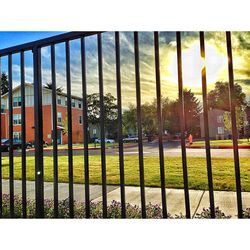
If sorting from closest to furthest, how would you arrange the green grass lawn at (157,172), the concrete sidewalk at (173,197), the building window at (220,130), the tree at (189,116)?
the tree at (189,116) → the concrete sidewalk at (173,197) → the building window at (220,130) → the green grass lawn at (157,172)

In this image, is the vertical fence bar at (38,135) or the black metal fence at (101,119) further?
the vertical fence bar at (38,135)

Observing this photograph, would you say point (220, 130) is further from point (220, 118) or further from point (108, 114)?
point (108, 114)

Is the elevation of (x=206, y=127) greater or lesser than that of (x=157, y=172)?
greater

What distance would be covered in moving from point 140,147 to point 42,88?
821 millimetres

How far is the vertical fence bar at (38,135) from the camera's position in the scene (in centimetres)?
176

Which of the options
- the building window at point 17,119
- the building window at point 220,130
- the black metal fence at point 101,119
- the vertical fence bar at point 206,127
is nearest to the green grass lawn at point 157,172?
the building window at point 220,130

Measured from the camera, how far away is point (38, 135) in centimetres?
177

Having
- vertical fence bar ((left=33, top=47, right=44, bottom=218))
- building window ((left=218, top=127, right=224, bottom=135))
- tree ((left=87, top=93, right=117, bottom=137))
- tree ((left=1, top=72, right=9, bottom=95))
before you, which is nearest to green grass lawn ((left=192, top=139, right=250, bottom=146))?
building window ((left=218, top=127, right=224, bottom=135))

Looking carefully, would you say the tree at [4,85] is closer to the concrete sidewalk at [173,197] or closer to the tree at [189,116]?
the concrete sidewalk at [173,197]

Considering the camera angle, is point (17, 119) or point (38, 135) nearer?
point (38, 135)

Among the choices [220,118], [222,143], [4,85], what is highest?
[4,85]

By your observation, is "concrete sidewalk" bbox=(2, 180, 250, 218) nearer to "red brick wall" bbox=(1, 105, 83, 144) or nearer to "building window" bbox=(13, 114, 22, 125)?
"red brick wall" bbox=(1, 105, 83, 144)

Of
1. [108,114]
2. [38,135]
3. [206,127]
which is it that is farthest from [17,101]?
[206,127]
